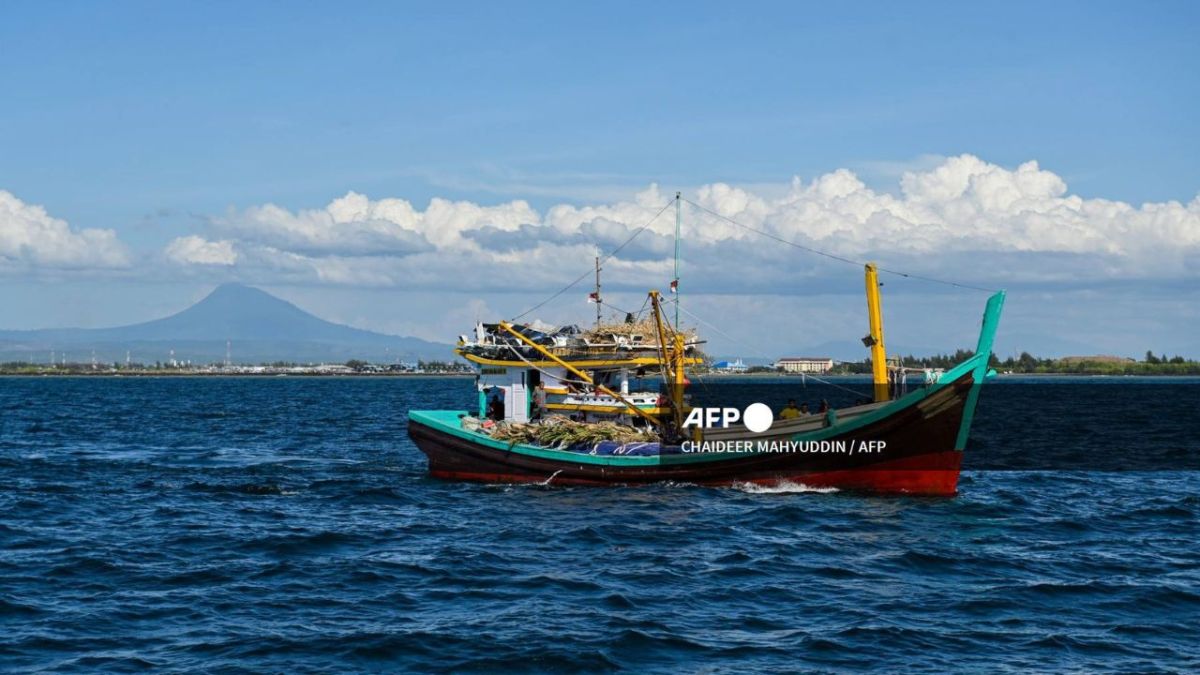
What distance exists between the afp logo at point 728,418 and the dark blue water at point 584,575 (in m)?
2.14

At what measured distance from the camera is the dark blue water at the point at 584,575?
21047 mm

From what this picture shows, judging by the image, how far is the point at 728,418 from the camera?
41406mm

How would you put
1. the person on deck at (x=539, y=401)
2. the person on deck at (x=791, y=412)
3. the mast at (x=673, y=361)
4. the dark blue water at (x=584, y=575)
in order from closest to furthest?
the dark blue water at (x=584, y=575) < the person on deck at (x=791, y=412) < the mast at (x=673, y=361) < the person on deck at (x=539, y=401)

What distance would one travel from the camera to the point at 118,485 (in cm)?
4409

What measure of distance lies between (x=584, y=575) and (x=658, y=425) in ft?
52.6

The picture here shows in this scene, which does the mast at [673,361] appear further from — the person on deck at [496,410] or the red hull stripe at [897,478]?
the person on deck at [496,410]

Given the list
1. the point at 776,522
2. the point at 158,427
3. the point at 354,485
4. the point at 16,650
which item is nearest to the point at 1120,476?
the point at 776,522

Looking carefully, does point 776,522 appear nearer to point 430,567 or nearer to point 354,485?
point 430,567

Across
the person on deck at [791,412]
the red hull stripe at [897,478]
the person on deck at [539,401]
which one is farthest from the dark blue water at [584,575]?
the person on deck at [539,401]

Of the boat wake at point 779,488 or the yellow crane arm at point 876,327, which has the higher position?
the yellow crane arm at point 876,327

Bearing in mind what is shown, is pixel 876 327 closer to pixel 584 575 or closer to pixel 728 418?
pixel 728 418

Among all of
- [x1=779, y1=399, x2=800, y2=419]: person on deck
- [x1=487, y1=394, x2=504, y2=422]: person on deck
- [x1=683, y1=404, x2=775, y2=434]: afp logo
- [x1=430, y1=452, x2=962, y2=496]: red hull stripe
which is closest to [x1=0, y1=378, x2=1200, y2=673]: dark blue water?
[x1=430, y1=452, x2=962, y2=496]: red hull stripe

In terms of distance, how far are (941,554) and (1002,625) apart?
6709 mm

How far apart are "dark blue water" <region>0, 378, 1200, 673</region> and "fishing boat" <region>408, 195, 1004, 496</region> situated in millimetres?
934
